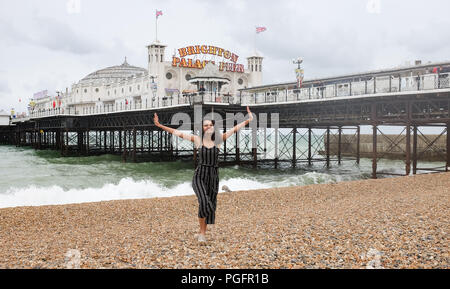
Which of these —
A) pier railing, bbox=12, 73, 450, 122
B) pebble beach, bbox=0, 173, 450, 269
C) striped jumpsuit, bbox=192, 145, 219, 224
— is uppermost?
pier railing, bbox=12, 73, 450, 122

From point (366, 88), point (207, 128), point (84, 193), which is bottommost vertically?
point (84, 193)

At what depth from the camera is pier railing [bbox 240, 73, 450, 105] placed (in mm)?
22250

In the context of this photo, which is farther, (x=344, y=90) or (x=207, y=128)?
(x=344, y=90)

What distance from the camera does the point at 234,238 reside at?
24.5ft

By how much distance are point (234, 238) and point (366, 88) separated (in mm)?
20572

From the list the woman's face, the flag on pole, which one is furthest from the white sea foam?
the flag on pole

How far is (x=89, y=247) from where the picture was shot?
7387 millimetres

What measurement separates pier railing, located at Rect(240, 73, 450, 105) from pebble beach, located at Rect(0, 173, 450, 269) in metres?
11.5

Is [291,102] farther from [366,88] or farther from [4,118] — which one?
[4,118]

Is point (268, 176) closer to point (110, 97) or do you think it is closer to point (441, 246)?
point (441, 246)

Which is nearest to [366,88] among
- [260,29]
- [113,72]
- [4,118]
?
[260,29]

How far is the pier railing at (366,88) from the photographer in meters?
22.2

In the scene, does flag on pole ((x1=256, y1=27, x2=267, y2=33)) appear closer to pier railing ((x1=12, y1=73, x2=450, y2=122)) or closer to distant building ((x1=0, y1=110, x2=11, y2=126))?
pier railing ((x1=12, y1=73, x2=450, y2=122))
